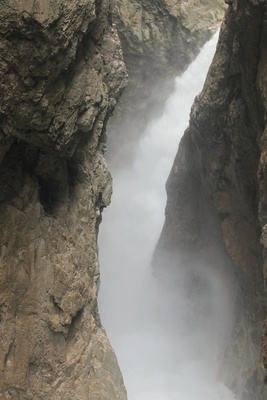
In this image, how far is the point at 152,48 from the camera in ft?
86.9

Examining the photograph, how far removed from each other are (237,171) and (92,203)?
4.12 metres

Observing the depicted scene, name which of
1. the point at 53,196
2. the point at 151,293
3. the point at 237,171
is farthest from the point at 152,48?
the point at 53,196

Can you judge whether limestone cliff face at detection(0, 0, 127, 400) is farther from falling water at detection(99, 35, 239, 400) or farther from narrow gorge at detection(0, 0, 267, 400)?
falling water at detection(99, 35, 239, 400)

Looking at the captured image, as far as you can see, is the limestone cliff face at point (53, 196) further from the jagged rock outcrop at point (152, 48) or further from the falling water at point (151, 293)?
the jagged rock outcrop at point (152, 48)

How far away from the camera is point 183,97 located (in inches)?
1101

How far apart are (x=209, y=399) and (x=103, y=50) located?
35.3ft

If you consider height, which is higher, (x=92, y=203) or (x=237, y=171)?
(x=237, y=171)

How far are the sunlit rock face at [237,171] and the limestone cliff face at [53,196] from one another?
2.77 m

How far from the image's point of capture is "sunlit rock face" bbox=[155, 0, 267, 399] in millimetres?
9000

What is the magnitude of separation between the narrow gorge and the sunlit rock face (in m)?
0.05

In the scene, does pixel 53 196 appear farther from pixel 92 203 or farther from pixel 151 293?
pixel 151 293

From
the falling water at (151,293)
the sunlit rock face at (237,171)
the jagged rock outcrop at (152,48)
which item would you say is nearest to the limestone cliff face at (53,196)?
the sunlit rock face at (237,171)

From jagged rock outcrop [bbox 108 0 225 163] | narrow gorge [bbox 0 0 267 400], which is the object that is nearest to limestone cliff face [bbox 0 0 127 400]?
narrow gorge [bbox 0 0 267 400]

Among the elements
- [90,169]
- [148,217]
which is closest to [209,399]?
[90,169]
